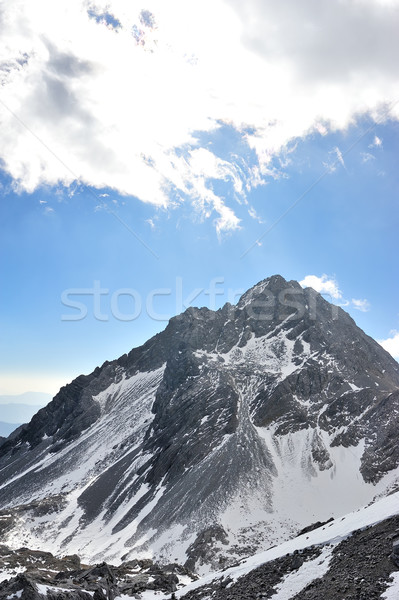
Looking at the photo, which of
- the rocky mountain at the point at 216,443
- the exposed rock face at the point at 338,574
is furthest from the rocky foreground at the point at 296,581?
the rocky mountain at the point at 216,443

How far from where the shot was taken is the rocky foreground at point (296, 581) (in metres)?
19.6

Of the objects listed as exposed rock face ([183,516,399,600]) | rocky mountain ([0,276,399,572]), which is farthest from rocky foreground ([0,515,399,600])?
rocky mountain ([0,276,399,572])

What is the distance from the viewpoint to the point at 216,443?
9812 centimetres

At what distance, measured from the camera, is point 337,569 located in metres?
22.0

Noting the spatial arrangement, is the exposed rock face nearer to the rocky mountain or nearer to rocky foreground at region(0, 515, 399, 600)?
rocky foreground at region(0, 515, 399, 600)

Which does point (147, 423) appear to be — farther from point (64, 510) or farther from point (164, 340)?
point (164, 340)

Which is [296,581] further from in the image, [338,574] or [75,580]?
[75,580]

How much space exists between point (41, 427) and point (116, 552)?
347 ft

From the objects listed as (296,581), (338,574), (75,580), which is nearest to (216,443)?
(75,580)

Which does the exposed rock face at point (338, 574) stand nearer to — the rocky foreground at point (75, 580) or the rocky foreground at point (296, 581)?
the rocky foreground at point (296, 581)

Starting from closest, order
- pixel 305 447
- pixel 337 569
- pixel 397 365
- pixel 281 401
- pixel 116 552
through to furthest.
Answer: pixel 337 569 → pixel 116 552 → pixel 305 447 → pixel 281 401 → pixel 397 365

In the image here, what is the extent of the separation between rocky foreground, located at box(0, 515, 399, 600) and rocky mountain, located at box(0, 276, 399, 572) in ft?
108

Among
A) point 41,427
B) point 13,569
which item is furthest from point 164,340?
point 13,569

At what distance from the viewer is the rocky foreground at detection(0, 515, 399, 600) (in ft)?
64.3
